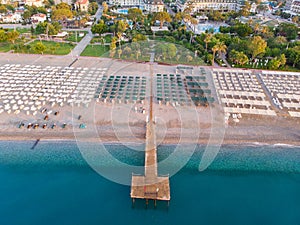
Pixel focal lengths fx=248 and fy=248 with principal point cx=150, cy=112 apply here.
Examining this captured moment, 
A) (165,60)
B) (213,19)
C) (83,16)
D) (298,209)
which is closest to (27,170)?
(298,209)

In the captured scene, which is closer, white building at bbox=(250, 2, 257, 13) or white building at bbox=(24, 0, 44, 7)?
white building at bbox=(24, 0, 44, 7)

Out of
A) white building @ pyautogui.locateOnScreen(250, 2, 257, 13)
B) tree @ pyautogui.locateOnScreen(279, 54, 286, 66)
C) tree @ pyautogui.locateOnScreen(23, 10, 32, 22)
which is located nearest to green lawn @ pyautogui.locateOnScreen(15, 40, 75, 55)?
tree @ pyautogui.locateOnScreen(23, 10, 32, 22)

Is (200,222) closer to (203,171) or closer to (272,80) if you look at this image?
(203,171)

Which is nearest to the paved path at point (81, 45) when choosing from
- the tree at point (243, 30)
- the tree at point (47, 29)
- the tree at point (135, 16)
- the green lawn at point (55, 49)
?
the green lawn at point (55, 49)

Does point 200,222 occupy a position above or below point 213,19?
below

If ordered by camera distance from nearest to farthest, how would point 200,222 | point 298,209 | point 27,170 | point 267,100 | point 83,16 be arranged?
point 200,222 → point 298,209 → point 27,170 → point 267,100 → point 83,16

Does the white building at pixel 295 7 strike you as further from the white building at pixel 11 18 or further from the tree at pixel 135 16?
the white building at pixel 11 18

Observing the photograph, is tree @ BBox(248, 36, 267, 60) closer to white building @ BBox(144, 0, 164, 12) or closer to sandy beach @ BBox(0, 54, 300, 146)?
sandy beach @ BBox(0, 54, 300, 146)
